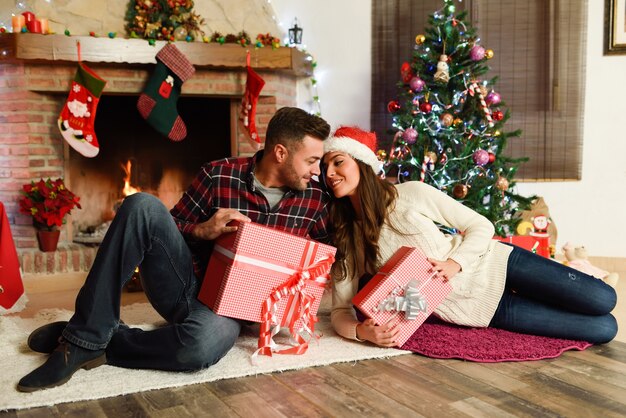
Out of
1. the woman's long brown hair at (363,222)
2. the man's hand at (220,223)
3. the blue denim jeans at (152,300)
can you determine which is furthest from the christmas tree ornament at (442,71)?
the blue denim jeans at (152,300)

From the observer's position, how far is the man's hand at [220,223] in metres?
2.09

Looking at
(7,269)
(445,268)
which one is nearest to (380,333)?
(445,268)

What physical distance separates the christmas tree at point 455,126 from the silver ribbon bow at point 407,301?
1.40 m

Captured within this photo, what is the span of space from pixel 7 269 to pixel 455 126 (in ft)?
7.85

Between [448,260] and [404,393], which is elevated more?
[448,260]

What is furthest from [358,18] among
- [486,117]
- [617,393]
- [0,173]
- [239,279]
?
[617,393]

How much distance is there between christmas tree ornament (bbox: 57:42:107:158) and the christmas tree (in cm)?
170

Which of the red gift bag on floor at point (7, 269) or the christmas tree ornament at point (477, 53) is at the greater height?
the christmas tree ornament at point (477, 53)

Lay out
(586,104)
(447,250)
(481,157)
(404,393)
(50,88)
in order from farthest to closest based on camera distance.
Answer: (586,104) → (50,88) → (481,157) → (447,250) → (404,393)

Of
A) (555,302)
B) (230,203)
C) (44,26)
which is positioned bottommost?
(555,302)

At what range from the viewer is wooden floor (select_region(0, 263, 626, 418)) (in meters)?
1.82

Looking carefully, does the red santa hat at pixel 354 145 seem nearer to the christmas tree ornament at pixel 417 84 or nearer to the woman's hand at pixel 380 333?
the woman's hand at pixel 380 333

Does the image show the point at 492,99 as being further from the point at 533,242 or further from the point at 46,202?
the point at 46,202

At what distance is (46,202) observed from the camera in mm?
3668
